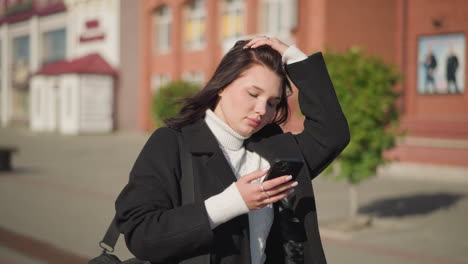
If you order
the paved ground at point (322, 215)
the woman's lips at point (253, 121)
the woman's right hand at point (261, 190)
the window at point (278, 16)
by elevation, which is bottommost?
the paved ground at point (322, 215)

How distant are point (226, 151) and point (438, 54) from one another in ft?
62.2

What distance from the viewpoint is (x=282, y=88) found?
7.77ft

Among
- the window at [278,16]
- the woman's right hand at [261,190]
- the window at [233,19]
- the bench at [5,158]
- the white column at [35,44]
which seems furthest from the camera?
the white column at [35,44]

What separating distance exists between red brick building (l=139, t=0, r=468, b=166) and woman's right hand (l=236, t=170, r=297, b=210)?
1527cm

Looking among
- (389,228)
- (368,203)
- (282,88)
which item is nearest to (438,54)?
(368,203)

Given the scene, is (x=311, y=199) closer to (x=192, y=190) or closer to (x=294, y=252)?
(x=294, y=252)

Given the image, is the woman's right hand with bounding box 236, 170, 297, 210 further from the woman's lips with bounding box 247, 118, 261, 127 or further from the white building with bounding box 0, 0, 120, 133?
the white building with bounding box 0, 0, 120, 133

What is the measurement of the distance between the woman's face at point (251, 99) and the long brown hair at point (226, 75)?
0.02 meters

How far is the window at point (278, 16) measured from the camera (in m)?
23.3

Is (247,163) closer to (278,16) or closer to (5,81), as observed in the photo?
(278,16)

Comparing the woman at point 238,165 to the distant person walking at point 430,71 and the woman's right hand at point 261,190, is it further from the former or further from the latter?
the distant person walking at point 430,71

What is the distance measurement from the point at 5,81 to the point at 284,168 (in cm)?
5131

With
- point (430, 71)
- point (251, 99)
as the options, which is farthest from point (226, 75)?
point (430, 71)

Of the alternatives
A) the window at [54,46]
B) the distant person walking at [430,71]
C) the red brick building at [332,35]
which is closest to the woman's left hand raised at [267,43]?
the red brick building at [332,35]
